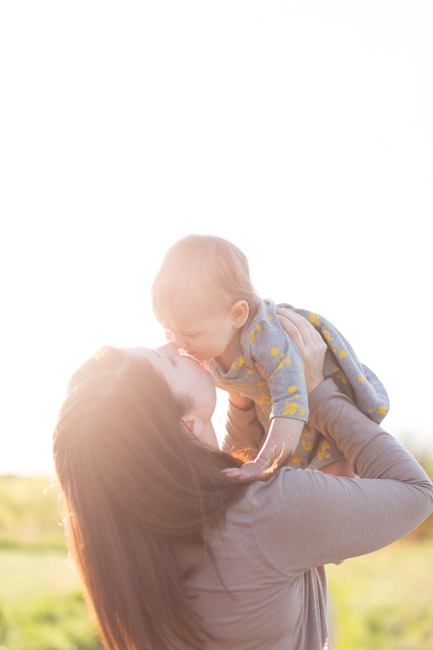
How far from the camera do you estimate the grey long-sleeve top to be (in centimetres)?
136

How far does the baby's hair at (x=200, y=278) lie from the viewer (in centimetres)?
190

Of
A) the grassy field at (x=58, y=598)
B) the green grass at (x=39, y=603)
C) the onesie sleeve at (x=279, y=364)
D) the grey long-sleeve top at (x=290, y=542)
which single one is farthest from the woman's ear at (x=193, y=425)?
the green grass at (x=39, y=603)

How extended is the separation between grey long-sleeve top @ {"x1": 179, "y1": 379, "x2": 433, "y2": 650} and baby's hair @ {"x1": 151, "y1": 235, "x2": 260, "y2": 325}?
63 centimetres

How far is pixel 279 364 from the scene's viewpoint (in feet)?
6.06

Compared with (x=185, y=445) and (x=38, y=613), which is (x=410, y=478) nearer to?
(x=185, y=445)

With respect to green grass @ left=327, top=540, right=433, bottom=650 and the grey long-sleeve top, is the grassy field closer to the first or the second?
green grass @ left=327, top=540, right=433, bottom=650

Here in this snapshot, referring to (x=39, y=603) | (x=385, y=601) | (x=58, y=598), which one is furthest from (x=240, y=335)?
(x=385, y=601)

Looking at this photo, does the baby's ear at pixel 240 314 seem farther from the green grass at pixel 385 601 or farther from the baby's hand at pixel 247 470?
the green grass at pixel 385 601

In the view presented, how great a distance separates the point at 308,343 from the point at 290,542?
0.67 m

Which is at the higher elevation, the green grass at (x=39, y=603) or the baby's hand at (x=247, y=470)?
the baby's hand at (x=247, y=470)

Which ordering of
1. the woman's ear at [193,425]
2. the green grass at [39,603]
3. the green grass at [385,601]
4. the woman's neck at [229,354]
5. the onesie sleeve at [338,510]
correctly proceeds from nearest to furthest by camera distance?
the onesie sleeve at [338,510]
the woman's ear at [193,425]
the woman's neck at [229,354]
the green grass at [39,603]
the green grass at [385,601]

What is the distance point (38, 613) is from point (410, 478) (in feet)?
25.4

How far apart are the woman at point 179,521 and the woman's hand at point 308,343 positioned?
46 centimetres

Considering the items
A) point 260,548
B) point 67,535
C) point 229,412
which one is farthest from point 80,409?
point 229,412
